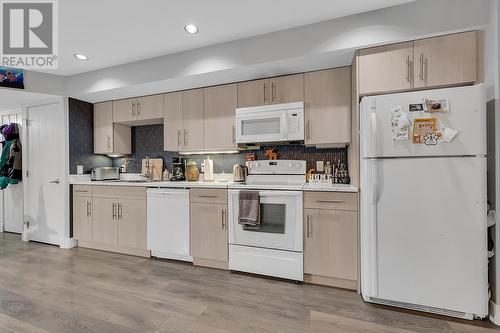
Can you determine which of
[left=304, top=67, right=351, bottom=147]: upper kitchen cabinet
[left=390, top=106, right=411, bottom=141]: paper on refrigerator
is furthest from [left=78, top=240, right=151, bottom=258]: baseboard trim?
[left=390, top=106, right=411, bottom=141]: paper on refrigerator

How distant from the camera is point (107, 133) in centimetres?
363

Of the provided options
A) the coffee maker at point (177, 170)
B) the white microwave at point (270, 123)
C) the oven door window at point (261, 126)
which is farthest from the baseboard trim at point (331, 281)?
the coffee maker at point (177, 170)

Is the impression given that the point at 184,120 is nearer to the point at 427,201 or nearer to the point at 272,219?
the point at 272,219

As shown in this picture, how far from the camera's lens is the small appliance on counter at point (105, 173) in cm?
360

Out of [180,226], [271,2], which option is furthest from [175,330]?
[271,2]

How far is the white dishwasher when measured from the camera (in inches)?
110

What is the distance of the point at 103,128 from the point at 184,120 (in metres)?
1.46

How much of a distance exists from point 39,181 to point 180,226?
2.62 meters

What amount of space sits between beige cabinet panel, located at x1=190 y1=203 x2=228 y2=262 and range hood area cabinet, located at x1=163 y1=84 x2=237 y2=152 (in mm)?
787

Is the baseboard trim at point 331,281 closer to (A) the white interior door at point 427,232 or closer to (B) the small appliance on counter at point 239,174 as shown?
(A) the white interior door at point 427,232

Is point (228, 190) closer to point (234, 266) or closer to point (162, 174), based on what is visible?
point (234, 266)

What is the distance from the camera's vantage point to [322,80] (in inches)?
100

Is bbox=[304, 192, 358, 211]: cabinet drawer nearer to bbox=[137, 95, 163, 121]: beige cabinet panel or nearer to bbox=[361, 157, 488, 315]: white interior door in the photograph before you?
bbox=[361, 157, 488, 315]: white interior door

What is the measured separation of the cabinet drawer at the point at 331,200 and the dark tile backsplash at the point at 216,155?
0.70 m
